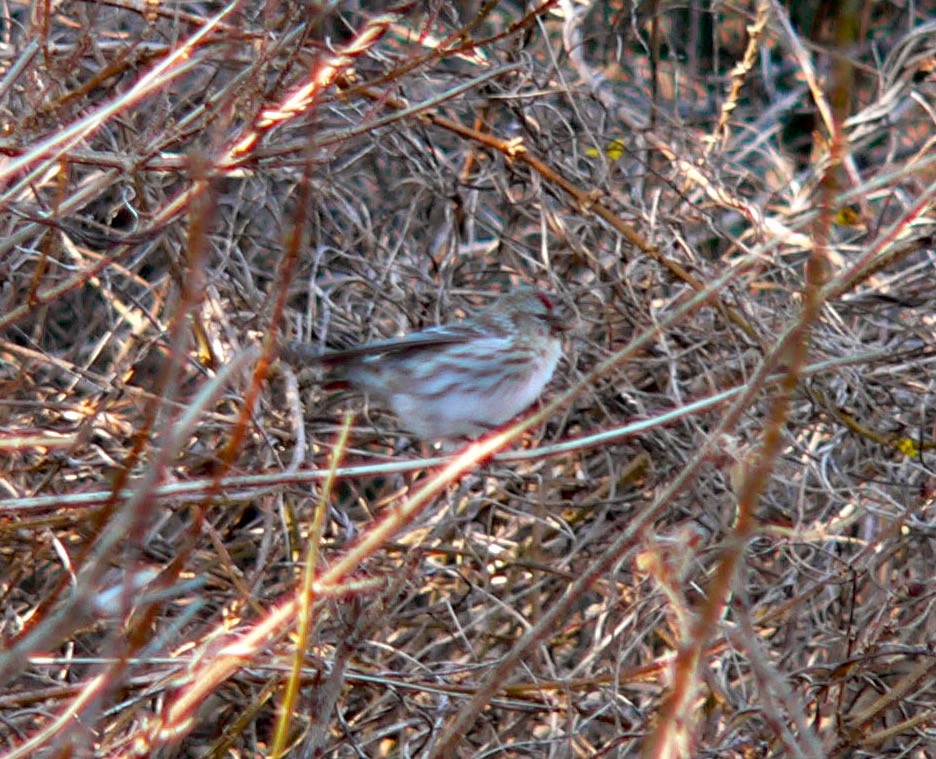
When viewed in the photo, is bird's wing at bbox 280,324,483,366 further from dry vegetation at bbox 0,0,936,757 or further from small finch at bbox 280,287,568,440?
dry vegetation at bbox 0,0,936,757

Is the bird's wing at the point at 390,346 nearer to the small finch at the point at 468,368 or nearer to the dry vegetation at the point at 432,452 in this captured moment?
the small finch at the point at 468,368

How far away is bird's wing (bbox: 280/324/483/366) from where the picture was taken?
368cm

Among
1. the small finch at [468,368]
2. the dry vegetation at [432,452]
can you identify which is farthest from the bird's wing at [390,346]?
the dry vegetation at [432,452]

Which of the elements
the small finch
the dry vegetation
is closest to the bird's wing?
the small finch

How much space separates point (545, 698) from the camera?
3.39m

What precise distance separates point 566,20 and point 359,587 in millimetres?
2913

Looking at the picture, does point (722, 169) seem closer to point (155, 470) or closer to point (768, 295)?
point (768, 295)

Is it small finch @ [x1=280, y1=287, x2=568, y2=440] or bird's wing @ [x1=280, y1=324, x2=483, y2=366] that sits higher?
bird's wing @ [x1=280, y1=324, x2=483, y2=366]

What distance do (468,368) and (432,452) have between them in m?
0.36

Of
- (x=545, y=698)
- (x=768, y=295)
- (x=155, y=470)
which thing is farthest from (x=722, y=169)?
(x=155, y=470)

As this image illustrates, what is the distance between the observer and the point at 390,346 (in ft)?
12.6

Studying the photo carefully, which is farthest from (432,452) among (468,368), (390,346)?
(390,346)

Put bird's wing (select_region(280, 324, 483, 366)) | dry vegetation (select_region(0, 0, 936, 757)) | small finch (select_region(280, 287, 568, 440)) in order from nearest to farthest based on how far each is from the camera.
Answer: dry vegetation (select_region(0, 0, 936, 757)) → bird's wing (select_region(280, 324, 483, 366)) → small finch (select_region(280, 287, 568, 440))

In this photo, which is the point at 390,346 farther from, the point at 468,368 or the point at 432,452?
the point at 432,452
